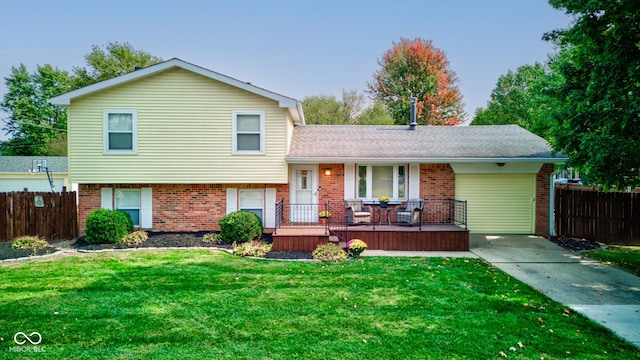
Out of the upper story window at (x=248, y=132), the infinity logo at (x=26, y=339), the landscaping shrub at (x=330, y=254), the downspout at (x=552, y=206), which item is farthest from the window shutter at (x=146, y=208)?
the downspout at (x=552, y=206)

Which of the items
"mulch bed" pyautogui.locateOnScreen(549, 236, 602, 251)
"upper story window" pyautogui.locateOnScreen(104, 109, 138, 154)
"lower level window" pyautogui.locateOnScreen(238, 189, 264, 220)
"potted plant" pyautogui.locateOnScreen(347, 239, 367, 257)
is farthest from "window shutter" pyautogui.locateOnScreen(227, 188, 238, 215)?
"mulch bed" pyautogui.locateOnScreen(549, 236, 602, 251)

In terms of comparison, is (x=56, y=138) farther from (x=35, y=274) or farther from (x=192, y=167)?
(x=35, y=274)

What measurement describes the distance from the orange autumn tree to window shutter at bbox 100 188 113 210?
25.7 m

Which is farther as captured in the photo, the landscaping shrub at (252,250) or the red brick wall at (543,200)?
the red brick wall at (543,200)

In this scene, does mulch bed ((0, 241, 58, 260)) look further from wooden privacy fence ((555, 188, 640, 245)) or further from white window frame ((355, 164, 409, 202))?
wooden privacy fence ((555, 188, 640, 245))

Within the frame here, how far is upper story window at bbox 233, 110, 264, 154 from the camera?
1140cm

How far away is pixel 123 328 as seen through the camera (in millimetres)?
4637

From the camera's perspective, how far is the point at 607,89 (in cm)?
735

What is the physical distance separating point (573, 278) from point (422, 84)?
27361 millimetres

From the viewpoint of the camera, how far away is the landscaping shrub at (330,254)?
8617 millimetres

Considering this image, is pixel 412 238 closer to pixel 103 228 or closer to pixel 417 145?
pixel 417 145

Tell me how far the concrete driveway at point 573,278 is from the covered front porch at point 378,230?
2.99 feet

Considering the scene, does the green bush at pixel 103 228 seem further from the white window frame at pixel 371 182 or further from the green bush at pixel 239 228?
the white window frame at pixel 371 182

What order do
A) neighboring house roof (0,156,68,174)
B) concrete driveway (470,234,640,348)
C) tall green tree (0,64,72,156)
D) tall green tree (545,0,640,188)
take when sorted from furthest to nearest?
tall green tree (0,64,72,156), neighboring house roof (0,156,68,174), tall green tree (545,0,640,188), concrete driveway (470,234,640,348)
